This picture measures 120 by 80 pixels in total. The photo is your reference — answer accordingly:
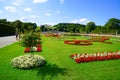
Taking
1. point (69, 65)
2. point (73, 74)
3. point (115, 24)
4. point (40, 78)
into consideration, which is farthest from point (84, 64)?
point (115, 24)

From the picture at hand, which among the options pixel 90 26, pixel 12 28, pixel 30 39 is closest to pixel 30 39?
pixel 30 39

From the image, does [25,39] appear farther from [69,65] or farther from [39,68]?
[69,65]

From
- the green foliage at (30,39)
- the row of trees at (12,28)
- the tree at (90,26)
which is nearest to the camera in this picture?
the green foliage at (30,39)

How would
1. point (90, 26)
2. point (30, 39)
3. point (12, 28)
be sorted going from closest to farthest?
point (30, 39), point (12, 28), point (90, 26)

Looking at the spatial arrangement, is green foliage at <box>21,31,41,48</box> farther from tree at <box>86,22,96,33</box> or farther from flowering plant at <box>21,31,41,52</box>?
tree at <box>86,22,96,33</box>

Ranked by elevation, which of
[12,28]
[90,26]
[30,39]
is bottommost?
[30,39]

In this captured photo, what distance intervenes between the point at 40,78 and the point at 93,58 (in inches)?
157

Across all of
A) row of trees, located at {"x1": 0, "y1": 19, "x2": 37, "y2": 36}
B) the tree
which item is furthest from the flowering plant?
the tree

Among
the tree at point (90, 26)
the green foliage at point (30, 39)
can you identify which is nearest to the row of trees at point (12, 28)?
the green foliage at point (30, 39)

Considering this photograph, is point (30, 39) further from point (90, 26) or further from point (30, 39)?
point (90, 26)

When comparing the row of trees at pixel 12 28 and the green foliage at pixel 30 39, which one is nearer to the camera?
the green foliage at pixel 30 39

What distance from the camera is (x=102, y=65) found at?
8719mm

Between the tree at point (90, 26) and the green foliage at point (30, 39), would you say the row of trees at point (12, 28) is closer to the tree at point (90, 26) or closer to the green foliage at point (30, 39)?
the green foliage at point (30, 39)

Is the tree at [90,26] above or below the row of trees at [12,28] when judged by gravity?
above
